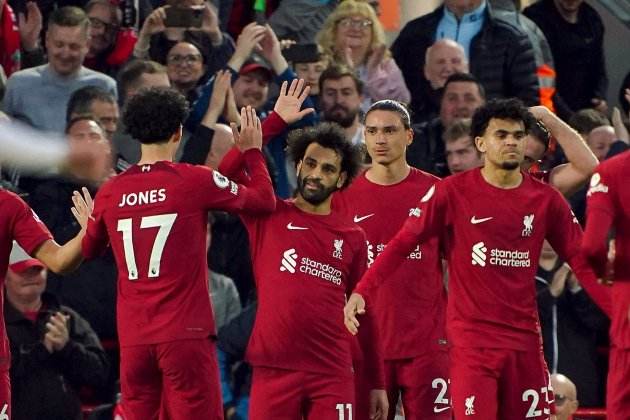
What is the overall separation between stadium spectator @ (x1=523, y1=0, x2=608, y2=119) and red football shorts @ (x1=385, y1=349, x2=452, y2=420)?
5.93m

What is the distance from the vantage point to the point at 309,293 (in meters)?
10.5

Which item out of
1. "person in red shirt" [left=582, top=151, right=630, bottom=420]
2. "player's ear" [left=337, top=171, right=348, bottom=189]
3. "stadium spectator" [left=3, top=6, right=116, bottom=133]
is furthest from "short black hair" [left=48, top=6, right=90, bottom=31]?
"person in red shirt" [left=582, top=151, right=630, bottom=420]

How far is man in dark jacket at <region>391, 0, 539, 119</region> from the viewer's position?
50.7 ft

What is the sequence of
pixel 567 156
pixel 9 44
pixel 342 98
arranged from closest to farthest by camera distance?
1. pixel 567 156
2. pixel 342 98
3. pixel 9 44

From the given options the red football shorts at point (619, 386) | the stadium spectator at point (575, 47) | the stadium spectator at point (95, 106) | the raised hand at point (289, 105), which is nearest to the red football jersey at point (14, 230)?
the raised hand at point (289, 105)

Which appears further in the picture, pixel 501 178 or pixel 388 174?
pixel 388 174

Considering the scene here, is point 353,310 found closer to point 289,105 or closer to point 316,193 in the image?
point 316,193

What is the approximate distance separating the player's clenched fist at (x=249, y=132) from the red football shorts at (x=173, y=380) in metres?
1.15

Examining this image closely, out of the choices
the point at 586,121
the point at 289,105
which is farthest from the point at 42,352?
the point at 586,121

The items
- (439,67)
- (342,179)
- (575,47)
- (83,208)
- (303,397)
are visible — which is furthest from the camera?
(575,47)

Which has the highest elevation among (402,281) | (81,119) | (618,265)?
Result: (81,119)

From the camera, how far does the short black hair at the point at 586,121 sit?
14867 mm

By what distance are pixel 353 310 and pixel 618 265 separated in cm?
141

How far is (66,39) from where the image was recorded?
46.2 ft
